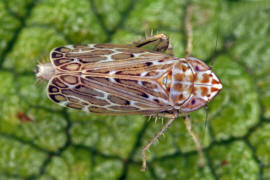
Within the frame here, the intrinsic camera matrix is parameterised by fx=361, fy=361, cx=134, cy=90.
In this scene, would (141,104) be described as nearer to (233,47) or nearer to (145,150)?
(145,150)

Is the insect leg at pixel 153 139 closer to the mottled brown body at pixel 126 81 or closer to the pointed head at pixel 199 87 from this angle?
the mottled brown body at pixel 126 81

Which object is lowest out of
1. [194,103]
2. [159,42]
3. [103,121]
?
[103,121]

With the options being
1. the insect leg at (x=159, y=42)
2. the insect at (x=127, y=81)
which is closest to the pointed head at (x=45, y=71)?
the insect at (x=127, y=81)

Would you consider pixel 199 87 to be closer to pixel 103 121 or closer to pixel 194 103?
pixel 194 103

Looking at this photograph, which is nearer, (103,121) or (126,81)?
(126,81)

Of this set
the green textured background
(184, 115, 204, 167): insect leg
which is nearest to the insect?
(184, 115, 204, 167): insect leg

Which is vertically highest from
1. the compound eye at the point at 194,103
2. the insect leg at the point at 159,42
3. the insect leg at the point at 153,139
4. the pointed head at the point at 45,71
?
the insect leg at the point at 159,42

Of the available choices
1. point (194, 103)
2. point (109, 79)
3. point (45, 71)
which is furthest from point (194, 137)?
point (45, 71)
